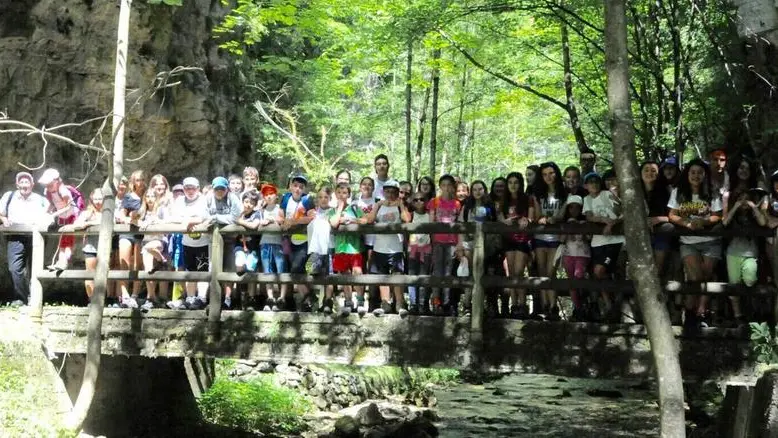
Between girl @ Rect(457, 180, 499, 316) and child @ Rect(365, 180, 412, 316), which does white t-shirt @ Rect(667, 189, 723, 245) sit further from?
child @ Rect(365, 180, 412, 316)

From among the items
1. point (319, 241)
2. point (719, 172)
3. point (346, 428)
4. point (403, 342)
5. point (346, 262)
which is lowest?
point (346, 428)

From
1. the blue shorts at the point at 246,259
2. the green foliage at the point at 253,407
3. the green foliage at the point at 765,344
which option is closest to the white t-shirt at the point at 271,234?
the blue shorts at the point at 246,259

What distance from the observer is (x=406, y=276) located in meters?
8.38

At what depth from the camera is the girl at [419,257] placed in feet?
29.2

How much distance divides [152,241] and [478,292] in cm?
452

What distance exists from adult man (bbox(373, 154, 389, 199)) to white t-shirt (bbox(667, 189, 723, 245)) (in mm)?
3411

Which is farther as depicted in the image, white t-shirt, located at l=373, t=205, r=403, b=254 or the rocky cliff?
the rocky cliff

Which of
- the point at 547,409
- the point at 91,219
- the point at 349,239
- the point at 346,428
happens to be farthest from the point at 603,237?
the point at 547,409

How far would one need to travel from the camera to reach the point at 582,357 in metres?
8.09

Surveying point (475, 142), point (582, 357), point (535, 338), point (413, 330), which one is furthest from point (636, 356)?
point (475, 142)

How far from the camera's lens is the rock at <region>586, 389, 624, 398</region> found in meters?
18.5

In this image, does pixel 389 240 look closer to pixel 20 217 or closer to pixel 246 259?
pixel 246 259

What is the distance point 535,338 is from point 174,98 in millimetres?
10865

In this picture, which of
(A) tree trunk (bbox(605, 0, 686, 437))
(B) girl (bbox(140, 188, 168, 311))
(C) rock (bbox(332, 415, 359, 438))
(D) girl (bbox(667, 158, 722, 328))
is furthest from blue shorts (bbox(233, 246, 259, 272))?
(C) rock (bbox(332, 415, 359, 438))
